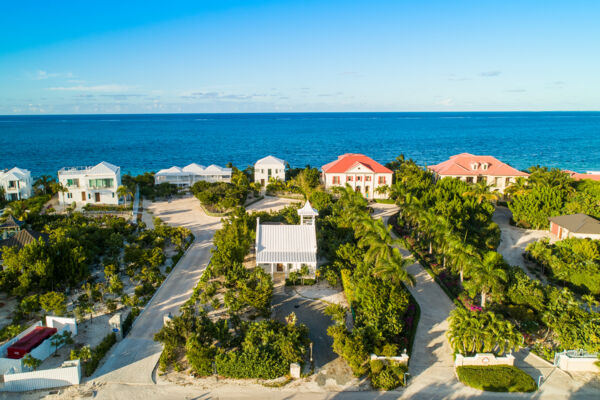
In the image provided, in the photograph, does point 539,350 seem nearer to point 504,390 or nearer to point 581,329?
point 581,329

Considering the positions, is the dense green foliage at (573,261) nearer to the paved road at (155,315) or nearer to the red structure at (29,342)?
the paved road at (155,315)

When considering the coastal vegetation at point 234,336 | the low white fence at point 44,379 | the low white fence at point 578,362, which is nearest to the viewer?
the low white fence at point 44,379

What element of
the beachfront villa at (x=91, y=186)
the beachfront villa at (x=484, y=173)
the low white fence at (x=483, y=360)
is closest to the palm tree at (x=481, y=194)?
the beachfront villa at (x=484, y=173)

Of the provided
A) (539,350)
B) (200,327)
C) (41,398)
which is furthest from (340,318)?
(41,398)

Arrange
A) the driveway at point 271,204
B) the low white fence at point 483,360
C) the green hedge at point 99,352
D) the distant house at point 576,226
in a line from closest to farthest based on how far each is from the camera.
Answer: the green hedge at point 99,352 → the low white fence at point 483,360 → the distant house at point 576,226 → the driveway at point 271,204

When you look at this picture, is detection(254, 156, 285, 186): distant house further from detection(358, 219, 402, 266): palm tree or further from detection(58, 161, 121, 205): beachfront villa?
detection(358, 219, 402, 266): palm tree

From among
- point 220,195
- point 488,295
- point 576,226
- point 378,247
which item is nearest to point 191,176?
point 220,195
